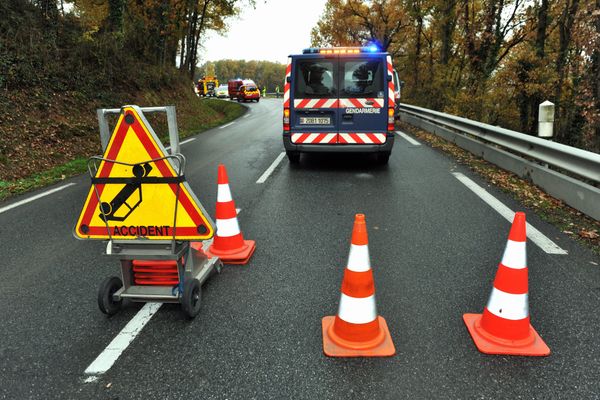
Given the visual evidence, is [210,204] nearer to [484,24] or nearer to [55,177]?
[55,177]

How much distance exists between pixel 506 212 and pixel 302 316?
3846 millimetres

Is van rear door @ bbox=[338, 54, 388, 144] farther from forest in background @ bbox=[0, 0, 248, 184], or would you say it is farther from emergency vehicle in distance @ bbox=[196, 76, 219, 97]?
emergency vehicle in distance @ bbox=[196, 76, 219, 97]

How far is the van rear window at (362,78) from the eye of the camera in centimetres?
870

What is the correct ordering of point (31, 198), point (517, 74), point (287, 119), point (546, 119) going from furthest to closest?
1. point (517, 74)
2. point (287, 119)
3. point (546, 119)
4. point (31, 198)

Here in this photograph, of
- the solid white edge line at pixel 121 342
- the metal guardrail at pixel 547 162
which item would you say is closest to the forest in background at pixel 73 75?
the solid white edge line at pixel 121 342

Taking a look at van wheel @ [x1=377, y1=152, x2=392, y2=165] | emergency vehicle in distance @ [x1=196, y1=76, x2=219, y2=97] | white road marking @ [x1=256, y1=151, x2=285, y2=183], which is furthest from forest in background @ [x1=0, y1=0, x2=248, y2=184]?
emergency vehicle in distance @ [x1=196, y1=76, x2=219, y2=97]

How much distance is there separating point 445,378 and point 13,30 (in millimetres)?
15212

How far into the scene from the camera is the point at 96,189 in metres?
3.30

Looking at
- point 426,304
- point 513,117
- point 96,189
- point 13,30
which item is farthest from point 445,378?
point 513,117

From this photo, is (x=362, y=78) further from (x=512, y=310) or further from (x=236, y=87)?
(x=236, y=87)

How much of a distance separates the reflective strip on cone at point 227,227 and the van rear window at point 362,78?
504cm

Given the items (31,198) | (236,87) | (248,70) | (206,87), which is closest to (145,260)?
(31,198)

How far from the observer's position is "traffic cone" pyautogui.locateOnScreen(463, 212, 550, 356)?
290cm

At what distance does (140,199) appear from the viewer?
3299 mm
